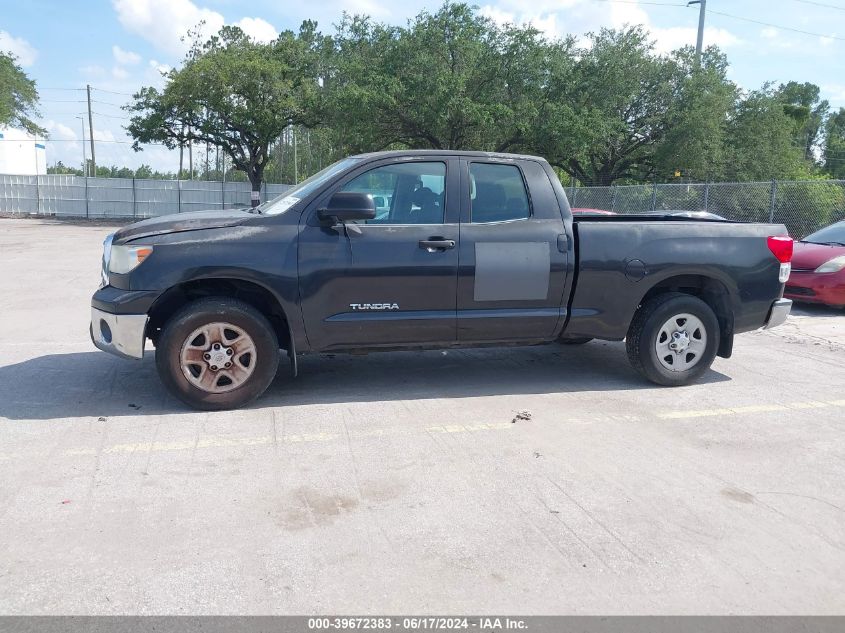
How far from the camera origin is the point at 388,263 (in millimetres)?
5352

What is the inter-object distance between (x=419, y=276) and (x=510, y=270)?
752 millimetres

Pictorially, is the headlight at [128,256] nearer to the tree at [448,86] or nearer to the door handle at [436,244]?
the door handle at [436,244]

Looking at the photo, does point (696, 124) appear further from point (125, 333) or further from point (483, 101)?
point (125, 333)

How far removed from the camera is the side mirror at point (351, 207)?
5.09 m

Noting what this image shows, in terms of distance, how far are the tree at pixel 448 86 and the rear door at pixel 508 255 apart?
2405 cm

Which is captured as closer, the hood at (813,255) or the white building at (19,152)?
the hood at (813,255)

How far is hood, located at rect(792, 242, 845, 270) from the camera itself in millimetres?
10383

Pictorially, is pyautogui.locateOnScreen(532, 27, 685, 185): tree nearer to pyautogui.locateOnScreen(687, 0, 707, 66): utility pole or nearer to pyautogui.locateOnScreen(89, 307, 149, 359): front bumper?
pyautogui.locateOnScreen(687, 0, 707, 66): utility pole

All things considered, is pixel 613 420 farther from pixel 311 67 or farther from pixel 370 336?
pixel 311 67

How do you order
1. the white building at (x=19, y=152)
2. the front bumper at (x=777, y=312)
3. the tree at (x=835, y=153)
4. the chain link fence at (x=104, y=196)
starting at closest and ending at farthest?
the front bumper at (x=777, y=312), the chain link fence at (x=104, y=196), the white building at (x=19, y=152), the tree at (x=835, y=153)

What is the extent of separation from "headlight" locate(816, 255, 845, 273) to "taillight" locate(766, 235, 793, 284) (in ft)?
15.6

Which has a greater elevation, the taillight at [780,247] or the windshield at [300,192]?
the windshield at [300,192]

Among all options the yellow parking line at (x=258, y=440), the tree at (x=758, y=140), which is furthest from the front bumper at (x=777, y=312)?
the tree at (x=758, y=140)

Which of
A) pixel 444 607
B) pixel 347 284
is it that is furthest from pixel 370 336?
pixel 444 607
